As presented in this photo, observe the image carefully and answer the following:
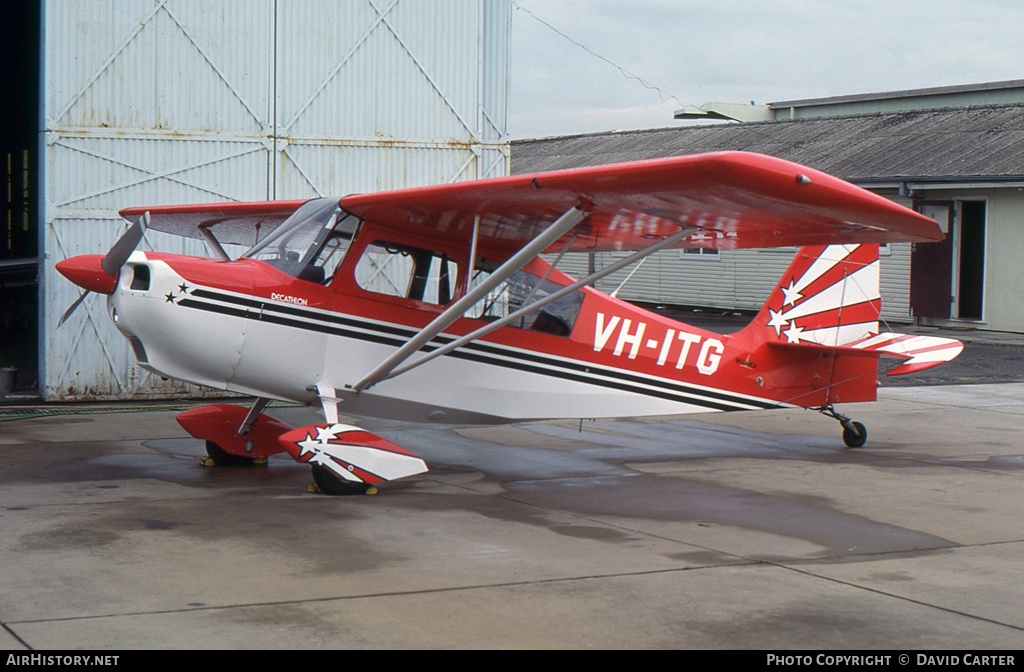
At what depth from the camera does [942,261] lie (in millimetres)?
23375

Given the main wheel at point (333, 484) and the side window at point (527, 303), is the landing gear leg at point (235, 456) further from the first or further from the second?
the side window at point (527, 303)

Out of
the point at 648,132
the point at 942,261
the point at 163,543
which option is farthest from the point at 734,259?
the point at 163,543

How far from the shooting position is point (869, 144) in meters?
27.6

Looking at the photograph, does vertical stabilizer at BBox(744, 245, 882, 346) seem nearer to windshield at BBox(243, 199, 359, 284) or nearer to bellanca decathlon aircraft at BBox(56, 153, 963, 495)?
bellanca decathlon aircraft at BBox(56, 153, 963, 495)

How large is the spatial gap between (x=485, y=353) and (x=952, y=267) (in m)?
18.0

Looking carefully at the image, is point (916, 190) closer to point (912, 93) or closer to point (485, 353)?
point (912, 93)

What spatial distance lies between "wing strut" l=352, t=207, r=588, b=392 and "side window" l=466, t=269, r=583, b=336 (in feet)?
2.66

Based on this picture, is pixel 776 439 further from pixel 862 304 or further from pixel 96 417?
pixel 96 417

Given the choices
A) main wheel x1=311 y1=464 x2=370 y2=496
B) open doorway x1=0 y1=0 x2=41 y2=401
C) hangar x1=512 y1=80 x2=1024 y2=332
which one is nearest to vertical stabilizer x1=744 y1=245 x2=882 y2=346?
main wheel x1=311 y1=464 x2=370 y2=496

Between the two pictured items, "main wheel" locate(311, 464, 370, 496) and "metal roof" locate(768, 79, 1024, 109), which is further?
"metal roof" locate(768, 79, 1024, 109)

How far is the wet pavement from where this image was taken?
14.7ft

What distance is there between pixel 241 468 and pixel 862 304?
19.7ft

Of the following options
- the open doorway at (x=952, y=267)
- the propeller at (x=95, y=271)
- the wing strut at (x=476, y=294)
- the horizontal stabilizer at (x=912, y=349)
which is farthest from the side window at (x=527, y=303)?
the open doorway at (x=952, y=267)

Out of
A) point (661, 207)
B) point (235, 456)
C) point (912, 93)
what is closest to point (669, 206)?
point (661, 207)
